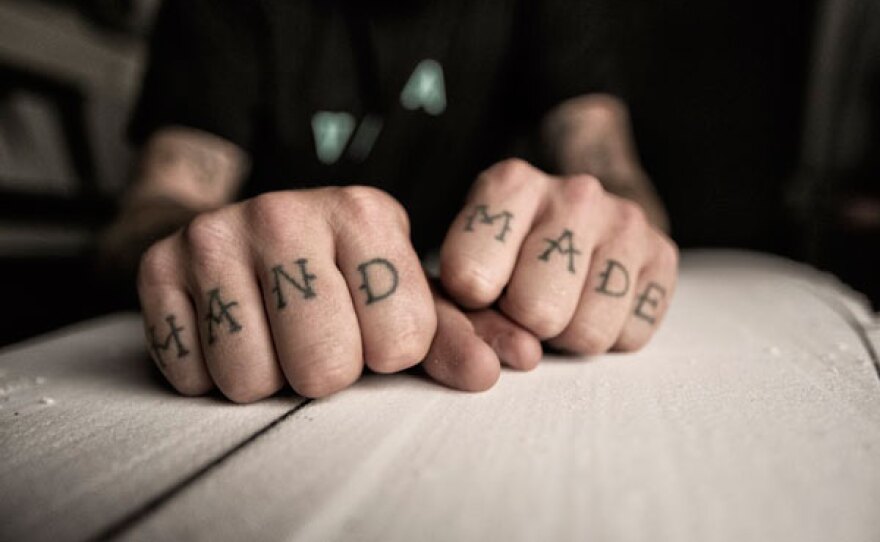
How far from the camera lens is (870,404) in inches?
12.8

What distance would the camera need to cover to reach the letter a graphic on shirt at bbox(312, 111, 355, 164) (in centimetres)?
91

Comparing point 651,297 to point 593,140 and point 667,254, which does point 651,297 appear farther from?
point 593,140

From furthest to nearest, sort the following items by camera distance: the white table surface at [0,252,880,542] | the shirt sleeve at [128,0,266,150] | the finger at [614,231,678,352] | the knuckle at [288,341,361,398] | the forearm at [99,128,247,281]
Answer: the shirt sleeve at [128,0,266,150] < the forearm at [99,128,247,281] < the finger at [614,231,678,352] < the knuckle at [288,341,361,398] < the white table surface at [0,252,880,542]

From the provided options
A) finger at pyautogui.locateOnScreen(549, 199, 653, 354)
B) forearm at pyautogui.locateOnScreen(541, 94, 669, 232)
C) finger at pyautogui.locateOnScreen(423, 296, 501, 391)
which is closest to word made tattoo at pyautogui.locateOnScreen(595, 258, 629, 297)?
finger at pyautogui.locateOnScreen(549, 199, 653, 354)

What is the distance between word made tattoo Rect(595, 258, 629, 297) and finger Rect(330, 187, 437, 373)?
14 centimetres

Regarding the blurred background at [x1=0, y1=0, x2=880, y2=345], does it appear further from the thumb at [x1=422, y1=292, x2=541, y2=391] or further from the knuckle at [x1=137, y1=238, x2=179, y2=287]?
the thumb at [x1=422, y1=292, x2=541, y2=391]

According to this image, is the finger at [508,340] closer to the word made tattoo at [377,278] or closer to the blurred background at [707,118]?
the word made tattoo at [377,278]

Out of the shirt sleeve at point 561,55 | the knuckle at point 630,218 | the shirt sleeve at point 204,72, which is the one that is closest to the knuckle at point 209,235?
the knuckle at point 630,218

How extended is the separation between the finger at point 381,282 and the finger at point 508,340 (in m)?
0.06

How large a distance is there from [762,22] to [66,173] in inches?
66.8

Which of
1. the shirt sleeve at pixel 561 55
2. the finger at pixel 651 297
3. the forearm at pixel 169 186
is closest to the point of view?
the finger at pixel 651 297

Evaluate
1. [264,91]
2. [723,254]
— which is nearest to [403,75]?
[264,91]

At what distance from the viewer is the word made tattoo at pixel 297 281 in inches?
13.5

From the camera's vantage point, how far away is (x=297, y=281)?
0.34m
